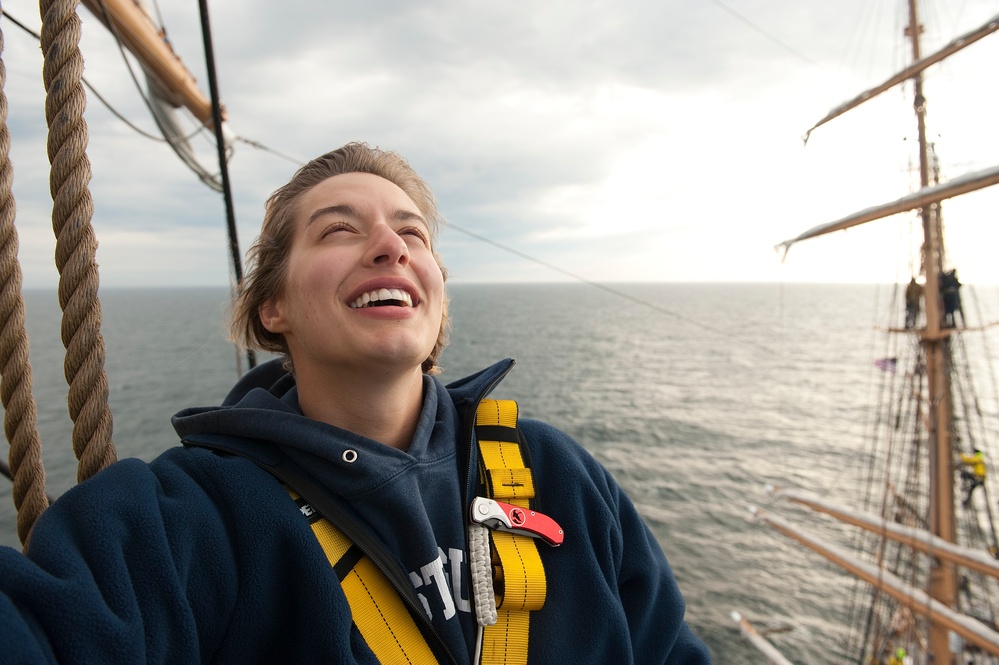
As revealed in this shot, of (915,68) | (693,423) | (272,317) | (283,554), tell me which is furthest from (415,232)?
(693,423)

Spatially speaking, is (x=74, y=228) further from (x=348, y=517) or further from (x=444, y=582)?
→ (x=444, y=582)

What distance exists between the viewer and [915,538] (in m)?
15.5

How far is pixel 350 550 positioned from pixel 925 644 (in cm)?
2342

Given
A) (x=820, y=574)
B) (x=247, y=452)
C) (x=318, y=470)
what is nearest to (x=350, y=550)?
(x=318, y=470)

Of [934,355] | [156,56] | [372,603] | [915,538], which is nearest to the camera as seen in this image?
[372,603]

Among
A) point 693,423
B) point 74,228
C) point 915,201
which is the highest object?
point 915,201

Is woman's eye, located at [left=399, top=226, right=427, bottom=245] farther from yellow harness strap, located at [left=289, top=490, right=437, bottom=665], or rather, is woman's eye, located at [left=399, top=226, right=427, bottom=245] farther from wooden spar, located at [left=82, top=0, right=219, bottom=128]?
wooden spar, located at [left=82, top=0, right=219, bottom=128]

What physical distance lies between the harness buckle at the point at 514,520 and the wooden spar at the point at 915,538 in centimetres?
1663

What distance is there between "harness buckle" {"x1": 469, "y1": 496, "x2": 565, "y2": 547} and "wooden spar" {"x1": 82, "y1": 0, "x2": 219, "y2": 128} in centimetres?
635

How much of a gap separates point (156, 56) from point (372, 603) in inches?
331

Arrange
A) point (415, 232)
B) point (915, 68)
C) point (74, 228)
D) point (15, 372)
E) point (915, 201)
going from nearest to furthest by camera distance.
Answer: point (15, 372), point (74, 228), point (415, 232), point (915, 201), point (915, 68)

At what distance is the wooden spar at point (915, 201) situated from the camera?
512 inches

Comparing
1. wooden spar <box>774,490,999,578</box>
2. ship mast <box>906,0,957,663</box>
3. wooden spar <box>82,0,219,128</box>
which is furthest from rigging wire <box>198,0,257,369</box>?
ship mast <box>906,0,957,663</box>

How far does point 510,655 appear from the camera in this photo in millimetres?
1796
